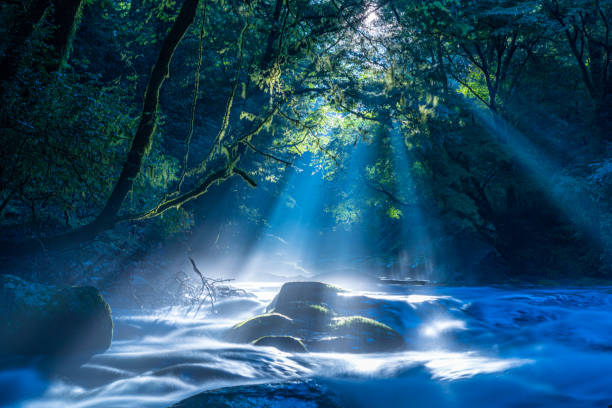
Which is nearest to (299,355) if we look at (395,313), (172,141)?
(395,313)

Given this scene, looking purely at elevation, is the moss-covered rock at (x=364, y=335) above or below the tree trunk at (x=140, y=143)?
below

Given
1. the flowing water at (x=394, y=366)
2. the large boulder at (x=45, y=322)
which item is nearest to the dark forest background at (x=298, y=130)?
the large boulder at (x=45, y=322)

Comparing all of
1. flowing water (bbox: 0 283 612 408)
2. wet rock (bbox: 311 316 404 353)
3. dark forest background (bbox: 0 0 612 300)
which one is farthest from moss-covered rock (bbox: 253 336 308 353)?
dark forest background (bbox: 0 0 612 300)

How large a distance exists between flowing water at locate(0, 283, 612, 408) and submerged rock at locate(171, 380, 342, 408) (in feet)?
1.33

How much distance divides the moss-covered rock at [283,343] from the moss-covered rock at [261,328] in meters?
0.47

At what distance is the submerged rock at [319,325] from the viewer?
7.05 meters

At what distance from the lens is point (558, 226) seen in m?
18.2

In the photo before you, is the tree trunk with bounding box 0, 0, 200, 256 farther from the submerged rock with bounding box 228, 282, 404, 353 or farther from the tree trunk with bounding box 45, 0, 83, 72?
the submerged rock with bounding box 228, 282, 404, 353

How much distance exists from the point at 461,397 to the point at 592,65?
71.1ft

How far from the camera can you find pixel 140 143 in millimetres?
3709

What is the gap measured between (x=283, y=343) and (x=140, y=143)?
462 cm

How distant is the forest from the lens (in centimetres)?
468

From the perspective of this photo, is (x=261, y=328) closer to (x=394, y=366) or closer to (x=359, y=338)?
(x=359, y=338)

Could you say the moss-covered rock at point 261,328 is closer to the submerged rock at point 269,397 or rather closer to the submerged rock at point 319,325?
the submerged rock at point 319,325
